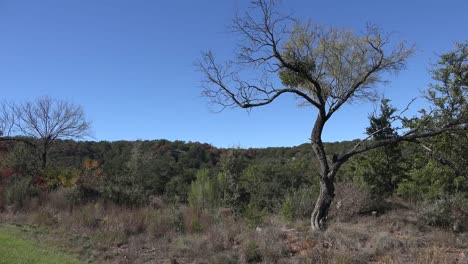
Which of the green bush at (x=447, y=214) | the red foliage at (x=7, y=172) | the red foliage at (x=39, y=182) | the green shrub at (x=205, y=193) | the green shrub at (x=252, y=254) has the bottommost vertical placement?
the green shrub at (x=252, y=254)

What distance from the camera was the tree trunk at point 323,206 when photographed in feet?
40.3

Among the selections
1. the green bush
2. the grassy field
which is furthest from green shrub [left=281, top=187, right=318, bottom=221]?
the grassy field

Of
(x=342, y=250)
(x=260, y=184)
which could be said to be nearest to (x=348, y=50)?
(x=342, y=250)

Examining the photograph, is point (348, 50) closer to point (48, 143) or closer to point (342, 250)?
point (342, 250)

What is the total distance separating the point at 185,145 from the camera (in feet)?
182

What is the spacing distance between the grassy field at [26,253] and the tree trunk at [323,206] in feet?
20.1

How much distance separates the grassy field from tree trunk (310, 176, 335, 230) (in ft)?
20.1

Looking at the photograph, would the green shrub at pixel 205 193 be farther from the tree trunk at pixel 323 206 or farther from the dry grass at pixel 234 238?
the tree trunk at pixel 323 206

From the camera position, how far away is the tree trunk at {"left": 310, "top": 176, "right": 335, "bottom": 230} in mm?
12289

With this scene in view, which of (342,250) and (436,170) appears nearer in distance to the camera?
(342,250)

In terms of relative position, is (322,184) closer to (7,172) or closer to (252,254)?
(252,254)

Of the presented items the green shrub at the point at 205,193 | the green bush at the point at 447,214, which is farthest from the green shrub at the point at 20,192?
the green bush at the point at 447,214

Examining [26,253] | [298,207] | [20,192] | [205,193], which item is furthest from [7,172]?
[298,207]

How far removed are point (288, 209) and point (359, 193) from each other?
2.34m
